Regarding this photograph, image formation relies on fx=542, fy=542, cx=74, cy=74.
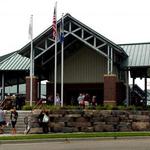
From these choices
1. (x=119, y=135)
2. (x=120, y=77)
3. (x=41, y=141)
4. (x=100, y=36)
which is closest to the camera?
(x=41, y=141)

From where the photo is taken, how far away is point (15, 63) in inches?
1753

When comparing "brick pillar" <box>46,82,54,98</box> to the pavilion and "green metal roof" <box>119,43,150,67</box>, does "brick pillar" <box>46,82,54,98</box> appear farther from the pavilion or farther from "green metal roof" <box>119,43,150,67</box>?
"green metal roof" <box>119,43,150,67</box>

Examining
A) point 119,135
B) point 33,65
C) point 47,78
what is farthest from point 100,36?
point 119,135

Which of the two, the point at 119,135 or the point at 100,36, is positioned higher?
the point at 100,36

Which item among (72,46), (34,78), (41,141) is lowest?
(41,141)

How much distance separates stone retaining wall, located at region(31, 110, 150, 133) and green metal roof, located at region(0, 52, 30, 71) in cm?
1301

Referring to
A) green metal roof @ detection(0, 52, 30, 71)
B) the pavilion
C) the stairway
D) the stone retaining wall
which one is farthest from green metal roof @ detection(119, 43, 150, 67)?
the stairway

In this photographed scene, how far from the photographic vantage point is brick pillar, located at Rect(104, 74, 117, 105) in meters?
39.5

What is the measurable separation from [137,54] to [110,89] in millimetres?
4811

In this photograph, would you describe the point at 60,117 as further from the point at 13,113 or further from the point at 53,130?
the point at 13,113

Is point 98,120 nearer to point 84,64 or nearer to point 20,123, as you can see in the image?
Answer: point 20,123

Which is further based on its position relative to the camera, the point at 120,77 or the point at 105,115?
the point at 120,77

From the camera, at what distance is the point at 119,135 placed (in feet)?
84.7

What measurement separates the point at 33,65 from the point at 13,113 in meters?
11.4
